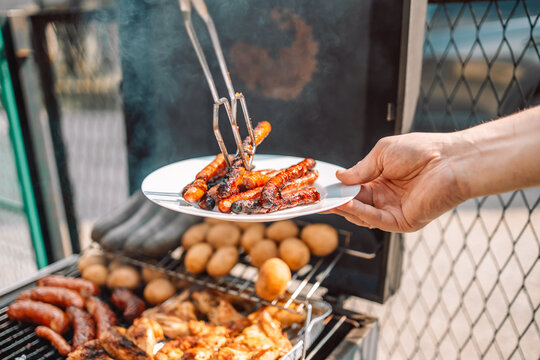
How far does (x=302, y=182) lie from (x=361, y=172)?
263 mm

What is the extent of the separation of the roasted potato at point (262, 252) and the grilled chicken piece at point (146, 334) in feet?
2.09

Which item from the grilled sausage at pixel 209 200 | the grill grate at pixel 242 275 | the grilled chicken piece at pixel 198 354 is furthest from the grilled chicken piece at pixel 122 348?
the grilled sausage at pixel 209 200

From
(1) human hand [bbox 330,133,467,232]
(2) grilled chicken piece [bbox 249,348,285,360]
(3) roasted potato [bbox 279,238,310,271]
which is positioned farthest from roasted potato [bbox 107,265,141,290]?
(1) human hand [bbox 330,133,467,232]

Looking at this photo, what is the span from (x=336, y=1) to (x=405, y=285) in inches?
119

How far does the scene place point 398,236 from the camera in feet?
7.46

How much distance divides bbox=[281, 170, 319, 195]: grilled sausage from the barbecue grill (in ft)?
1.71

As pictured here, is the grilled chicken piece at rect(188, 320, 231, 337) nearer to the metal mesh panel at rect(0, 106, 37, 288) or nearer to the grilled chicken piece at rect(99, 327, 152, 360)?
the grilled chicken piece at rect(99, 327, 152, 360)

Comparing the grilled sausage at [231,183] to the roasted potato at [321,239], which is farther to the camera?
the roasted potato at [321,239]

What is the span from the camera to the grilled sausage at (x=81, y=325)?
1985 mm

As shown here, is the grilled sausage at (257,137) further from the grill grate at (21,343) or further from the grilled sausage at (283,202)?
the grill grate at (21,343)

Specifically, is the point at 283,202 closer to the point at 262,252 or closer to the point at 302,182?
the point at 302,182

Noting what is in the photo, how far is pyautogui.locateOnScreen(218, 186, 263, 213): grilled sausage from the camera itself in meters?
1.55

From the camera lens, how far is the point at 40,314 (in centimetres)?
210

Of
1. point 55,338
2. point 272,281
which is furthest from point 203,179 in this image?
point 55,338
